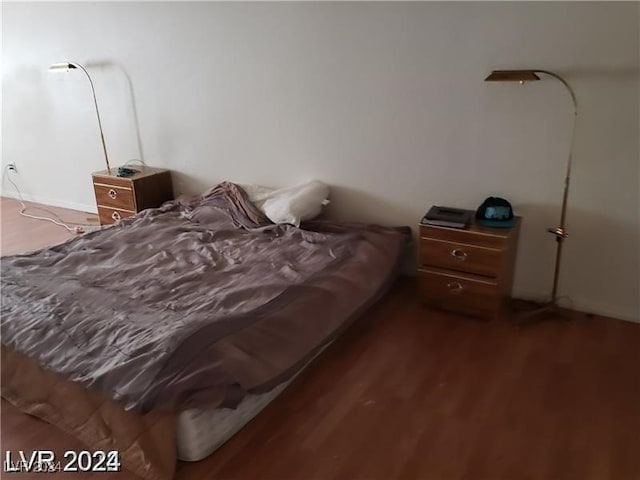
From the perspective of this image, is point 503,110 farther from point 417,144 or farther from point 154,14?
point 154,14

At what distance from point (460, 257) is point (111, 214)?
9.31 feet

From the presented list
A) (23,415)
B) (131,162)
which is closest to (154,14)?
(131,162)

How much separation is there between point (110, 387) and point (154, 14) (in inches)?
119

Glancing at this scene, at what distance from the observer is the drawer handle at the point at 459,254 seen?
8.80 ft

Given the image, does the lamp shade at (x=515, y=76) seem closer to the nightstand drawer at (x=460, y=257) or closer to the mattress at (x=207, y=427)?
the nightstand drawer at (x=460, y=257)

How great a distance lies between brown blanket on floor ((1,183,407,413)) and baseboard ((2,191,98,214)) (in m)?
A: 1.71

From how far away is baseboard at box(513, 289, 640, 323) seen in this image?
8.91ft

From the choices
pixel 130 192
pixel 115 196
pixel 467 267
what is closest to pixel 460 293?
pixel 467 267

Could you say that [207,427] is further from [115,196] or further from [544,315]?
[115,196]

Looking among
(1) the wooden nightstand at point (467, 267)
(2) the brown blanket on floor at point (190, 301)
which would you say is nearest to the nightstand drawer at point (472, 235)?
(1) the wooden nightstand at point (467, 267)

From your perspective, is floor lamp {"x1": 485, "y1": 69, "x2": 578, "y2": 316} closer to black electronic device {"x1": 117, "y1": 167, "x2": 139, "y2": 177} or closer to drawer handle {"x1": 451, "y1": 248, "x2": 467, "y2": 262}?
drawer handle {"x1": 451, "y1": 248, "x2": 467, "y2": 262}

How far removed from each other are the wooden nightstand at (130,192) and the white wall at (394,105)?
0.14 m

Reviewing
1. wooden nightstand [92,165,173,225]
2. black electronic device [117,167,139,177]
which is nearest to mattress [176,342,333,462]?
wooden nightstand [92,165,173,225]

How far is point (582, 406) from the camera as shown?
6.77ft
